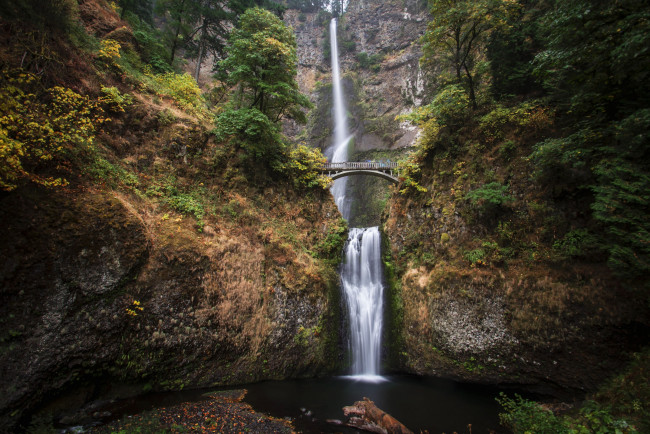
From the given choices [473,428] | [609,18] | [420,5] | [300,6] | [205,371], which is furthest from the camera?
[300,6]

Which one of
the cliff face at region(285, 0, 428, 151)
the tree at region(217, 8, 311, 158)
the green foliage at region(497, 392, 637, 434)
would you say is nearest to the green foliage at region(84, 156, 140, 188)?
the tree at region(217, 8, 311, 158)

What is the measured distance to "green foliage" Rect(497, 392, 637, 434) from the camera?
481 cm

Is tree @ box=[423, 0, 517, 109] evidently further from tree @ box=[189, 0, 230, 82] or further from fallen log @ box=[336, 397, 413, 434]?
fallen log @ box=[336, 397, 413, 434]

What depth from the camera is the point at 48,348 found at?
575cm

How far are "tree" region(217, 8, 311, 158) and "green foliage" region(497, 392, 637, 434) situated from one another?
13.3 meters

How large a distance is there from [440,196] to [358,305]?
277 inches

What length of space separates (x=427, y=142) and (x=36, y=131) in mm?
14887

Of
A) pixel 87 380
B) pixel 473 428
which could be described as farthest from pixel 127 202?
pixel 473 428

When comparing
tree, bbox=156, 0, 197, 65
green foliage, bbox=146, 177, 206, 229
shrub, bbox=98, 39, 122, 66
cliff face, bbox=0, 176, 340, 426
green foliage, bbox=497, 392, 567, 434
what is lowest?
green foliage, bbox=497, 392, 567, 434

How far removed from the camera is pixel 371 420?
303 inches

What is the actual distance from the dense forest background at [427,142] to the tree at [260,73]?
0.09m

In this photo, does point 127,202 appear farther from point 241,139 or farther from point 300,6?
point 300,6

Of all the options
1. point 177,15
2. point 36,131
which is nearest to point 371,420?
point 36,131

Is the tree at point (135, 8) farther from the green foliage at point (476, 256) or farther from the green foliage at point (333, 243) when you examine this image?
the green foliage at point (476, 256)
